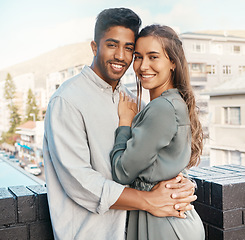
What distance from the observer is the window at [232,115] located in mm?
12051

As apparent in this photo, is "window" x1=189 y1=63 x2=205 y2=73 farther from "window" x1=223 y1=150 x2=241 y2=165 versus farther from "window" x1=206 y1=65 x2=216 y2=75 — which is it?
"window" x1=223 y1=150 x2=241 y2=165

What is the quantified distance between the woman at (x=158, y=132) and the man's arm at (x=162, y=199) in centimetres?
3

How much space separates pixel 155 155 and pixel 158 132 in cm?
7

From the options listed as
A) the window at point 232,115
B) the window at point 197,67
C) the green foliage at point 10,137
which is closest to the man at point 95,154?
the window at point 232,115

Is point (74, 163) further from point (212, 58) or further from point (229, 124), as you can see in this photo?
point (212, 58)

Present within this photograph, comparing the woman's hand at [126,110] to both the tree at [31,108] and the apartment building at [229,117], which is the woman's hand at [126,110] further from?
the tree at [31,108]

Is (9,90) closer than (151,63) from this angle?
No

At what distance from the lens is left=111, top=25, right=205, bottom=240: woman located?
0.93 meters

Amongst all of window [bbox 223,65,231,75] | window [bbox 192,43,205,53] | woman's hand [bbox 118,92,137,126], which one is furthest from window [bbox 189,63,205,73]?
woman's hand [bbox 118,92,137,126]

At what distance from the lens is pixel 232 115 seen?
12352 millimetres

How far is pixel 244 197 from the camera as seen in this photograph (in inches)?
54.9

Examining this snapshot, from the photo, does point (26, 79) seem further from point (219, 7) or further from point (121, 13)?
point (219, 7)

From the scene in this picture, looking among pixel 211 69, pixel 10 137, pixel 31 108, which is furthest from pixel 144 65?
pixel 10 137

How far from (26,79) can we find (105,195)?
149ft
